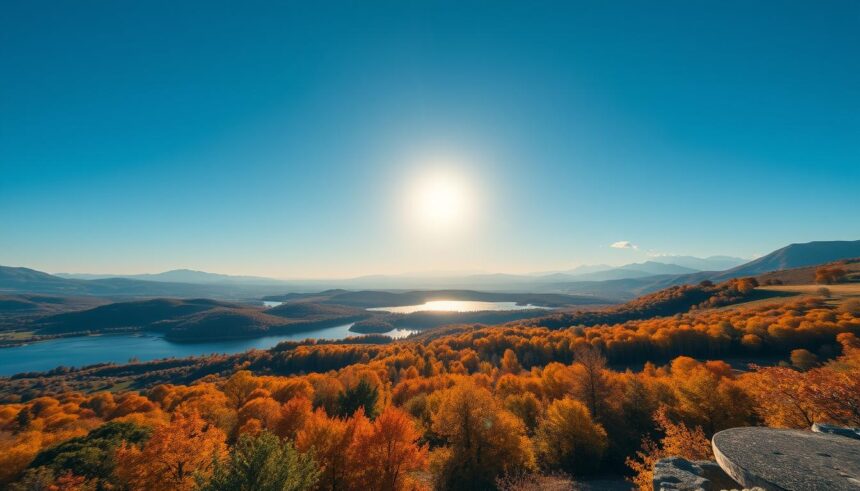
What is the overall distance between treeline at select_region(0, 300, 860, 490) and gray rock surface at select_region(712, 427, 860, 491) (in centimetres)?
1254

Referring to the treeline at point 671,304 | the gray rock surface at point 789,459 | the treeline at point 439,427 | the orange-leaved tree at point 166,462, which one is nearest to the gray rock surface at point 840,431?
the gray rock surface at point 789,459

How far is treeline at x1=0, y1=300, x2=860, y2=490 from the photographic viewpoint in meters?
29.0

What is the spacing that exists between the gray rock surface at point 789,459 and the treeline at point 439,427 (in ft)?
41.1

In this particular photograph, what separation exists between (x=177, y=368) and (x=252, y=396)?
113 m

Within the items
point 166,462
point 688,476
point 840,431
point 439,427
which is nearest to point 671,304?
point 439,427

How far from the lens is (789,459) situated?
573 inches

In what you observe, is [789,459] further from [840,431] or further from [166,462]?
[166,462]

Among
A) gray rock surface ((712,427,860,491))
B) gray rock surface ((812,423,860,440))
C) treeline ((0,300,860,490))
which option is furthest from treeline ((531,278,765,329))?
gray rock surface ((712,427,860,491))

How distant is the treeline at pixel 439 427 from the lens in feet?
95.3

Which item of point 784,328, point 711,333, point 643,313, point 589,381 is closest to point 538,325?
point 643,313

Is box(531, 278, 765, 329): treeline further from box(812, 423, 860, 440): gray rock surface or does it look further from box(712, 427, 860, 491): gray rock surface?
box(712, 427, 860, 491): gray rock surface

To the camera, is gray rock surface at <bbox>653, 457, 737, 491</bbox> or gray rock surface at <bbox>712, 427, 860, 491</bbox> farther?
gray rock surface at <bbox>653, 457, 737, 491</bbox>

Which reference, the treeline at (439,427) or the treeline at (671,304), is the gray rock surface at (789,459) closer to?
the treeline at (439,427)

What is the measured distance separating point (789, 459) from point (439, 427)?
34.1m
